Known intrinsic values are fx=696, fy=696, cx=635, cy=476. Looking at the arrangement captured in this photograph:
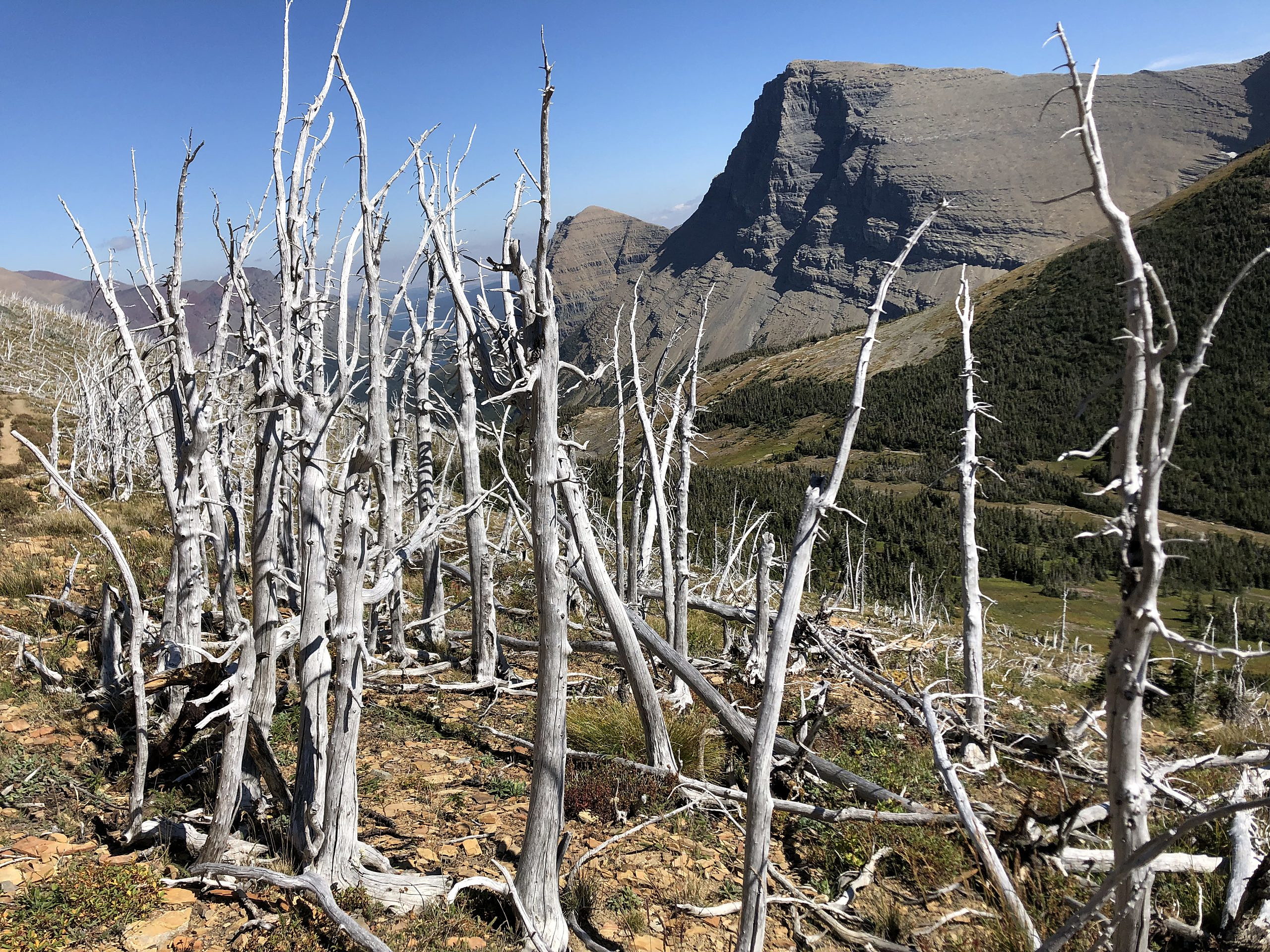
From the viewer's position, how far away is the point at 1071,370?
69.6 metres

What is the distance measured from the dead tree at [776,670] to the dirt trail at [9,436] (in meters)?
20.1

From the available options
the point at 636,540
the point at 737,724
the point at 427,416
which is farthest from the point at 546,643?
the point at 427,416

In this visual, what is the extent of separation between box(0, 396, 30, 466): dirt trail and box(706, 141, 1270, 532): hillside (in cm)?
5520

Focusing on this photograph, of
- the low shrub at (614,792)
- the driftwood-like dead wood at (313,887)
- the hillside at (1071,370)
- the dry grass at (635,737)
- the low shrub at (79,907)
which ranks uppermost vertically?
the hillside at (1071,370)

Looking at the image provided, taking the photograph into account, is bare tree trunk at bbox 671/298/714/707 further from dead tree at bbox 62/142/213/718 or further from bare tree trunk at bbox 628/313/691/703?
dead tree at bbox 62/142/213/718

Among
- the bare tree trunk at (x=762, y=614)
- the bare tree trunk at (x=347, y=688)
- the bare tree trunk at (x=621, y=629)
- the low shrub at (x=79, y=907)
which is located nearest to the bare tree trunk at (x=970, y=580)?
the bare tree trunk at (x=762, y=614)

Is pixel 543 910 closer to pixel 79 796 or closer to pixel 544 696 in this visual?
pixel 544 696

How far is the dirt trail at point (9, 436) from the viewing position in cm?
2219

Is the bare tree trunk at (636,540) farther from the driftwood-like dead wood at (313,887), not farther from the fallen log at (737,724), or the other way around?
the driftwood-like dead wood at (313,887)

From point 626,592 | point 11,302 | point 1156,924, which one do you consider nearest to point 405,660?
point 626,592

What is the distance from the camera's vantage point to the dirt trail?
2219cm

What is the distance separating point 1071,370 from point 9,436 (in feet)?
266

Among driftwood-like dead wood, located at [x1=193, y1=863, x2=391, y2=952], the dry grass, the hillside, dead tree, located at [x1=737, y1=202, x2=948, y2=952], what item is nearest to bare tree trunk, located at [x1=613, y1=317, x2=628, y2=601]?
the dry grass

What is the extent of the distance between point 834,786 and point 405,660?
466cm
